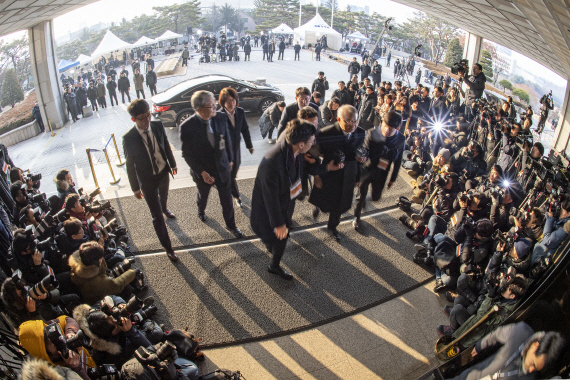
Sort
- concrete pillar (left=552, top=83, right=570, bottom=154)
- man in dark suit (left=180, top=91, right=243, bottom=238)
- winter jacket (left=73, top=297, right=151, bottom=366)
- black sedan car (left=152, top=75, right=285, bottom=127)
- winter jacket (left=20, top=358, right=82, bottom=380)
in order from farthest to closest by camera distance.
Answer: black sedan car (left=152, top=75, right=285, bottom=127) → concrete pillar (left=552, top=83, right=570, bottom=154) → man in dark suit (left=180, top=91, right=243, bottom=238) → winter jacket (left=73, top=297, right=151, bottom=366) → winter jacket (left=20, top=358, right=82, bottom=380)

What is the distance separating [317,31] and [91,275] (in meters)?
26.2

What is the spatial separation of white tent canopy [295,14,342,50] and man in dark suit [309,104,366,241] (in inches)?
953

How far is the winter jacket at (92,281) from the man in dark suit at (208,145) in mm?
1524

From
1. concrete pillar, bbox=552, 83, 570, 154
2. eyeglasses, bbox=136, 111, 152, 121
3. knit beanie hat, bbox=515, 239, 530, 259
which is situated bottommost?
concrete pillar, bbox=552, 83, 570, 154

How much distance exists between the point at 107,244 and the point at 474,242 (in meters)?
4.22

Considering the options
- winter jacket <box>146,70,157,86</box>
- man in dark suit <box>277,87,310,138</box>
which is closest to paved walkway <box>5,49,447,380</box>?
man in dark suit <box>277,87,310,138</box>

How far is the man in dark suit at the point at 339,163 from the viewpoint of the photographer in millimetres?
3850

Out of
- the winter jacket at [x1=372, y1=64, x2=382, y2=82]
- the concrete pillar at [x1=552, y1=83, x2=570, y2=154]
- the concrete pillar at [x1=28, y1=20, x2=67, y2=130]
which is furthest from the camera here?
the winter jacket at [x1=372, y1=64, x2=382, y2=82]

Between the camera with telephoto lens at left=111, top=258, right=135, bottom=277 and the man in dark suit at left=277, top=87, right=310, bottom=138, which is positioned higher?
the man in dark suit at left=277, top=87, right=310, bottom=138

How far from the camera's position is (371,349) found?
3141 mm

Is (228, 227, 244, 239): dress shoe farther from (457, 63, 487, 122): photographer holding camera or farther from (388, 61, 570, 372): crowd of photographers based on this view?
(457, 63, 487, 122): photographer holding camera

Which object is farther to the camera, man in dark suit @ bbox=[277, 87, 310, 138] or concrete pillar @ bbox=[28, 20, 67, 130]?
concrete pillar @ bbox=[28, 20, 67, 130]

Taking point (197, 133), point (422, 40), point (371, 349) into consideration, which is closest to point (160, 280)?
point (197, 133)

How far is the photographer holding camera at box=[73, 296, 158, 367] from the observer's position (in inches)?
87.2
